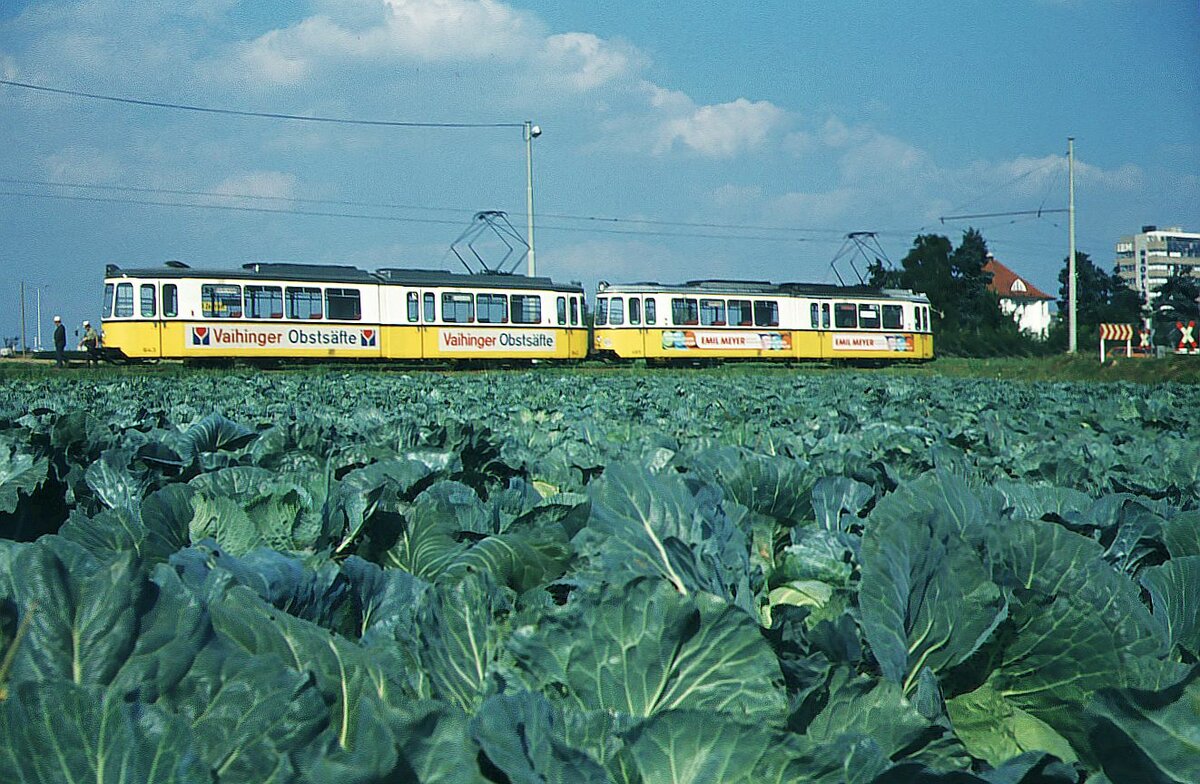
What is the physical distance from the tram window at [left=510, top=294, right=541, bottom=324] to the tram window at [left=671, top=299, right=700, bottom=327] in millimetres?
4911

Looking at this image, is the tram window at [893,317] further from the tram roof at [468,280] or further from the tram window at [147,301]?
the tram window at [147,301]

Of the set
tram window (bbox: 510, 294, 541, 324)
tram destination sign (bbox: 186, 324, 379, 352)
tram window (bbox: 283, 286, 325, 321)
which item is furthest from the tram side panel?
tram window (bbox: 510, 294, 541, 324)

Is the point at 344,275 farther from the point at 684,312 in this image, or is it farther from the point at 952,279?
the point at 952,279

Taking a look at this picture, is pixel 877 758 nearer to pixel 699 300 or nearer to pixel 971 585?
pixel 971 585

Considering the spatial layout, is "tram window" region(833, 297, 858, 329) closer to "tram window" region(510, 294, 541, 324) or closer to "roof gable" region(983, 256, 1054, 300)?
"tram window" region(510, 294, 541, 324)

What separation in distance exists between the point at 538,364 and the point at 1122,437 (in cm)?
2993

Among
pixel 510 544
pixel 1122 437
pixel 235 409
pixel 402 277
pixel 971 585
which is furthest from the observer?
pixel 402 277

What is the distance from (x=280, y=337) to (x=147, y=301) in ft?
12.1

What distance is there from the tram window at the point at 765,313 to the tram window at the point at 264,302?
1686 cm

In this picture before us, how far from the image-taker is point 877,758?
0.82 metres

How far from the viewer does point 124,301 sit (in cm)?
2855

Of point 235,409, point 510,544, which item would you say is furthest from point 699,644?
point 235,409

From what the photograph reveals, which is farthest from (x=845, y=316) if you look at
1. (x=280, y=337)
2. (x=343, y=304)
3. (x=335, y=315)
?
(x=280, y=337)

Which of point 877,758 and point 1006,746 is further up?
point 877,758
